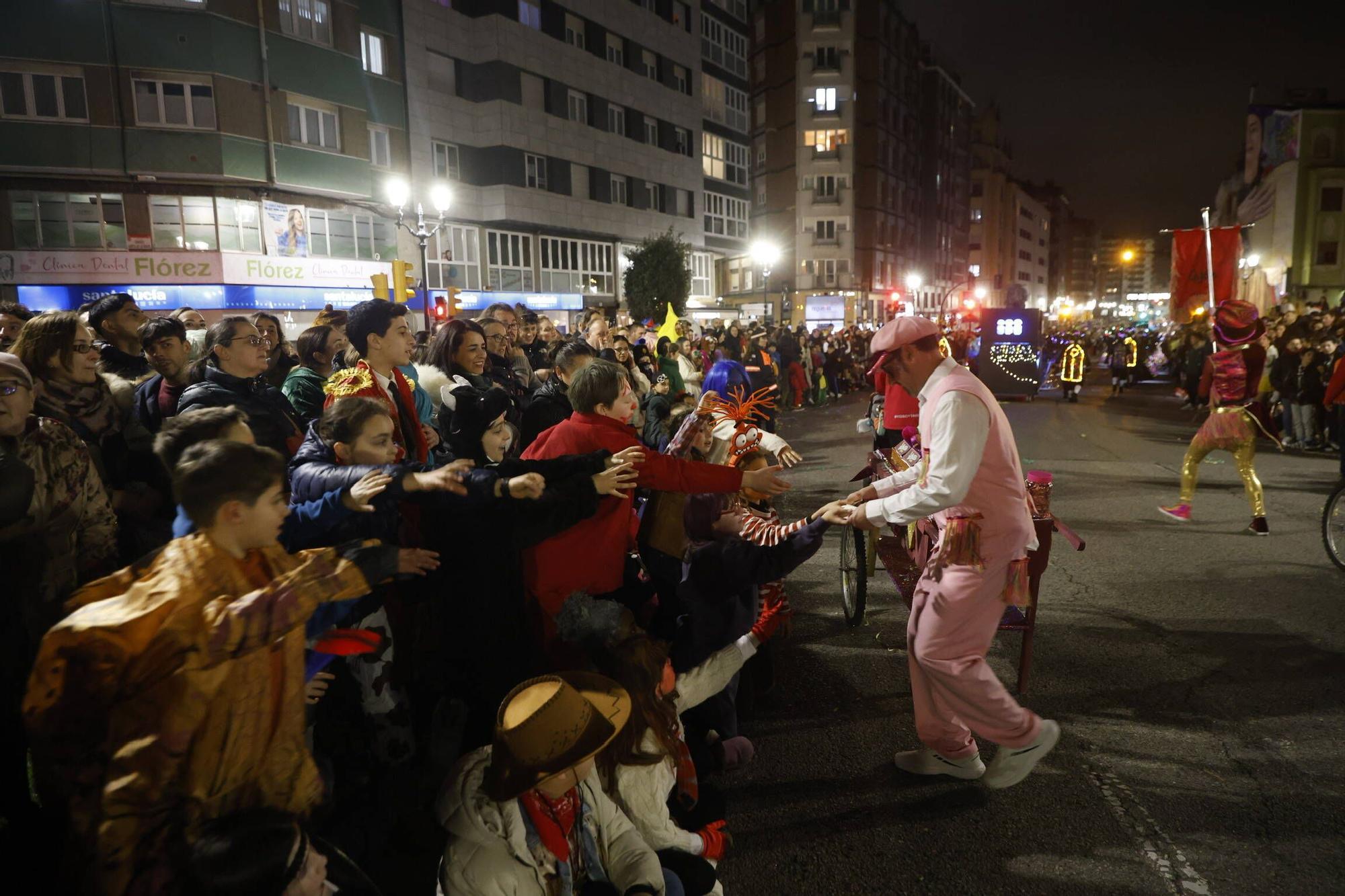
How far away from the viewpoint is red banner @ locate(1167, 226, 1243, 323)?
70.5 feet

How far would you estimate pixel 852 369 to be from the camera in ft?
89.0

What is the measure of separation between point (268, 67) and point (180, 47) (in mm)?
2203

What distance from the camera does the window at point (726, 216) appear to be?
42.8m

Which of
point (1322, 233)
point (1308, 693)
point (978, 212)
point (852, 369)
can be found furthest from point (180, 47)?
point (978, 212)

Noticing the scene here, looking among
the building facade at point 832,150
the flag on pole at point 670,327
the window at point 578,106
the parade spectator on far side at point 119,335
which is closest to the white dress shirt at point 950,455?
the parade spectator on far side at point 119,335

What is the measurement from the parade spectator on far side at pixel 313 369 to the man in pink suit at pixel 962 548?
3.55 m

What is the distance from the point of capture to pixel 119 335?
198 inches

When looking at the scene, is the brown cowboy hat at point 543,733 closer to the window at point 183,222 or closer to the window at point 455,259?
the window at point 183,222

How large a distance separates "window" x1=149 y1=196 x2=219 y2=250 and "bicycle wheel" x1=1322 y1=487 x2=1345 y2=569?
24.4 metres

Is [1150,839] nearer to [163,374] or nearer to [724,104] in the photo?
[163,374]

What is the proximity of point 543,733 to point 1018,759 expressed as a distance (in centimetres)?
241

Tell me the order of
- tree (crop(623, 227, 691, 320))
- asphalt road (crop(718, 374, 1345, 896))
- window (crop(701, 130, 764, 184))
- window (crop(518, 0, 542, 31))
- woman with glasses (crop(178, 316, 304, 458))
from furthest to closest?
window (crop(701, 130, 764, 184)) → tree (crop(623, 227, 691, 320)) → window (crop(518, 0, 542, 31)) → woman with glasses (crop(178, 316, 304, 458)) → asphalt road (crop(718, 374, 1345, 896))

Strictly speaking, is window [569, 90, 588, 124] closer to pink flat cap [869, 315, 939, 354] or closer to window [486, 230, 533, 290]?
window [486, 230, 533, 290]

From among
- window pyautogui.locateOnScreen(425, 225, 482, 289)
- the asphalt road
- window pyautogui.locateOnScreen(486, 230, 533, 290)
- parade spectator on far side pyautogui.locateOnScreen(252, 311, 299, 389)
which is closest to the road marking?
the asphalt road
